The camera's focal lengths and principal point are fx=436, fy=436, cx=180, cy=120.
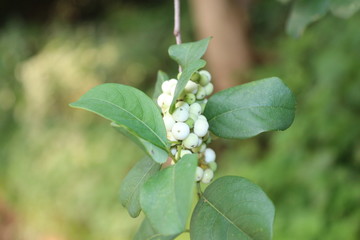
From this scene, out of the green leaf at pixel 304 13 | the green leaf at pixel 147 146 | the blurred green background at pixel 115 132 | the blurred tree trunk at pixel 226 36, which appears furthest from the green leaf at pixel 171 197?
the blurred tree trunk at pixel 226 36

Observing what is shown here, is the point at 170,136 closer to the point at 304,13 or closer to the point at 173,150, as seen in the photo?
the point at 173,150

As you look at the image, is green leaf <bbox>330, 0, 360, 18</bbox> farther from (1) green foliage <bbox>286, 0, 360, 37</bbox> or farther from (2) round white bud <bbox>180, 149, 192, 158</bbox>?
(2) round white bud <bbox>180, 149, 192, 158</bbox>

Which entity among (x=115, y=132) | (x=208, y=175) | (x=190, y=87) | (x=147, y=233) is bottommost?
(x=115, y=132)

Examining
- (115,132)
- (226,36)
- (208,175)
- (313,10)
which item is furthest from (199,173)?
(115,132)

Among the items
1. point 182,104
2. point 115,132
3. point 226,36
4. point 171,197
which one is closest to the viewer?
point 171,197

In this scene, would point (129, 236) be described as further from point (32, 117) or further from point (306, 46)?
point (32, 117)

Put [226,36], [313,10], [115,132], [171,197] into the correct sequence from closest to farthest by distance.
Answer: [171,197], [313,10], [226,36], [115,132]

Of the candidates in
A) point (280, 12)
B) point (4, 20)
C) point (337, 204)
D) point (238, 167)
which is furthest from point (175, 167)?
point (4, 20)
